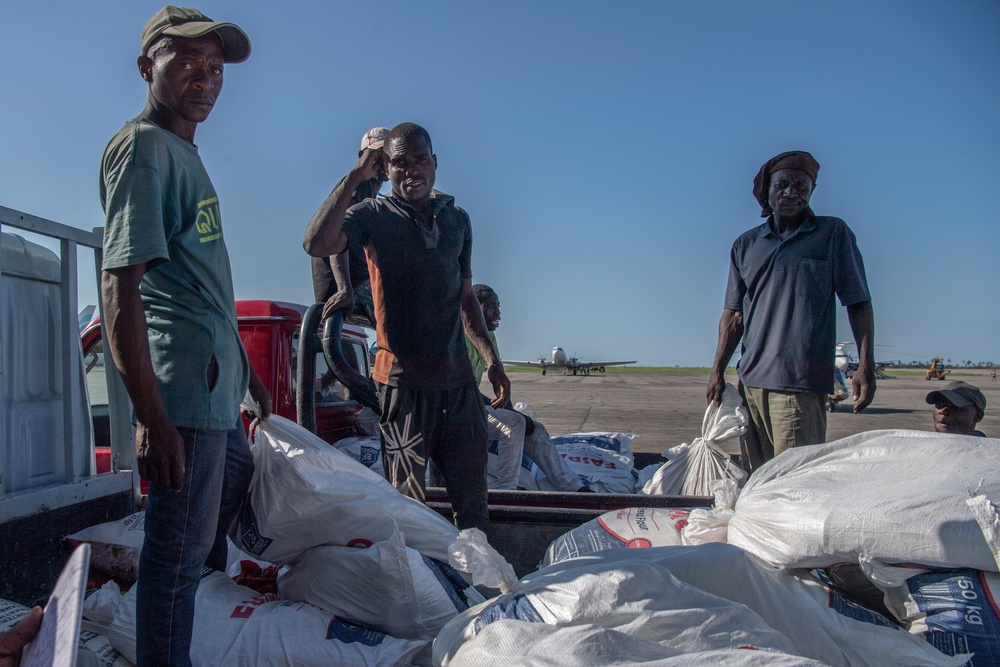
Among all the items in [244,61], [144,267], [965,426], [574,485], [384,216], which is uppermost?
[244,61]

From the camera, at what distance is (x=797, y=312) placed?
309cm

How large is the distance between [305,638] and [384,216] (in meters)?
1.50

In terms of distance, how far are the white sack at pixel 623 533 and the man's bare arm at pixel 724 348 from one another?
1.05m

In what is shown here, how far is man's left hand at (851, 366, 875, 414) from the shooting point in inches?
121

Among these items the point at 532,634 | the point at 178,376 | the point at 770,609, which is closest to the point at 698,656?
the point at 532,634

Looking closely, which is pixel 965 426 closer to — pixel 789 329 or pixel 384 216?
pixel 789 329

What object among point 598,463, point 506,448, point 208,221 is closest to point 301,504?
point 208,221

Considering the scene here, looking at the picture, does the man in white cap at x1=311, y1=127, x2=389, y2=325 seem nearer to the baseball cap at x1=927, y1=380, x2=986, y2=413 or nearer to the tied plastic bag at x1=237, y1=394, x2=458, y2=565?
the tied plastic bag at x1=237, y1=394, x2=458, y2=565

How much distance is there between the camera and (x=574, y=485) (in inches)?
157

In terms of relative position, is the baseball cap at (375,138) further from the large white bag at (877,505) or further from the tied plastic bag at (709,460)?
the tied plastic bag at (709,460)

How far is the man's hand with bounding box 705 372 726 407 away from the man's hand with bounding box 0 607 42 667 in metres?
2.92

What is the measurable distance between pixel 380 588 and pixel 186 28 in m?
1.59

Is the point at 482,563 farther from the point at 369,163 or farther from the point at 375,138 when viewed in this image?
the point at 375,138

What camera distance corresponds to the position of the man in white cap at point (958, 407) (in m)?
3.30
